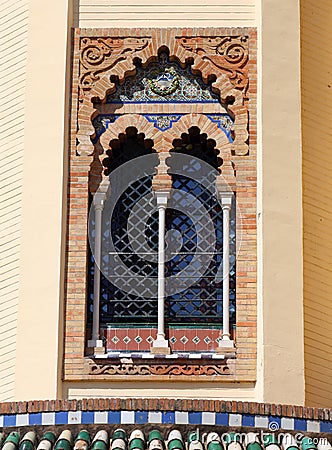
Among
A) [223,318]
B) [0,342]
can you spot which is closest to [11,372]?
[0,342]

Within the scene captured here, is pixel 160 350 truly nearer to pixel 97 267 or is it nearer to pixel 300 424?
pixel 97 267

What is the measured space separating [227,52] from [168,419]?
A: 494cm

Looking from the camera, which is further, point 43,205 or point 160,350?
point 43,205

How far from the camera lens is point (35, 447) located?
13.1 meters

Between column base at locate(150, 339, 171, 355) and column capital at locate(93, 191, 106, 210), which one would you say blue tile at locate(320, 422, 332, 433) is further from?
column capital at locate(93, 191, 106, 210)

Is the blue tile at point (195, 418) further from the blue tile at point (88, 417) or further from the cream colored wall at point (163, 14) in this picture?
the cream colored wall at point (163, 14)

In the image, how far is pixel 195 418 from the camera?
1319cm

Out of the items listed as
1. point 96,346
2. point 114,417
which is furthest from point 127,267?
point 114,417

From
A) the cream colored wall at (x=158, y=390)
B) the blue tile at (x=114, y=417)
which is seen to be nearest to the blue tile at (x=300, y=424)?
the blue tile at (x=114, y=417)

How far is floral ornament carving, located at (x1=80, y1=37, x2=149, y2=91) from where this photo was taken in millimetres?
17125

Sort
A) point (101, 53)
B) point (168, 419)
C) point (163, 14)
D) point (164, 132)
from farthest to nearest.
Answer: point (163, 14) → point (101, 53) → point (164, 132) → point (168, 419)

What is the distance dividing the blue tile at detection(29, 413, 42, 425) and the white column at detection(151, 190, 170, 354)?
124 inches

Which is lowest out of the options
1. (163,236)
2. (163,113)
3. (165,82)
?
(163,236)

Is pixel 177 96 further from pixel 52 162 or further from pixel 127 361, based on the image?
pixel 127 361
